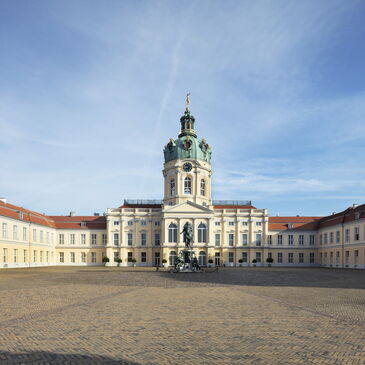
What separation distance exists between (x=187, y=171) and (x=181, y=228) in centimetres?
1202

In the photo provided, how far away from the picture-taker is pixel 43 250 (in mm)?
73750

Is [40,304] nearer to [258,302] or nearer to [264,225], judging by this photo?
[258,302]

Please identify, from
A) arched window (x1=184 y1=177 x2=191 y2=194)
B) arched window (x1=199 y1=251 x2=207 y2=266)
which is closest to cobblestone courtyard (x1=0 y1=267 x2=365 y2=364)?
arched window (x1=199 y1=251 x2=207 y2=266)

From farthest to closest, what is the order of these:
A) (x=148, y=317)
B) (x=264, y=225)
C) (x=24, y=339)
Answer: (x=264, y=225) < (x=148, y=317) < (x=24, y=339)

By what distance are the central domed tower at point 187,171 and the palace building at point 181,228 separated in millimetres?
200

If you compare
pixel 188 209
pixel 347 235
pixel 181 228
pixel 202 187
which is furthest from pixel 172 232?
pixel 347 235

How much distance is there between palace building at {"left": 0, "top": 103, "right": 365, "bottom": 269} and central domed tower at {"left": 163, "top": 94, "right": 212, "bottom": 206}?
200 mm

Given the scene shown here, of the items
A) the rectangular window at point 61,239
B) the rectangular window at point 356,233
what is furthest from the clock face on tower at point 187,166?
the rectangular window at point 356,233

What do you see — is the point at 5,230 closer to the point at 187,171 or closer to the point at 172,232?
the point at 172,232

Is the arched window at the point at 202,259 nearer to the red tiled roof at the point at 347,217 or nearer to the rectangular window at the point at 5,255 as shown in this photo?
the red tiled roof at the point at 347,217

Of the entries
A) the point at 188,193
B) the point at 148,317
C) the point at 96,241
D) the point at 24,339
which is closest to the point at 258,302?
the point at 148,317

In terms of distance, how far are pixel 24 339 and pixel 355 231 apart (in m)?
61.0

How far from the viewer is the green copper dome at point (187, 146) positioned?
3214 inches

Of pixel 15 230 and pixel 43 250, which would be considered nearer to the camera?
pixel 15 230
